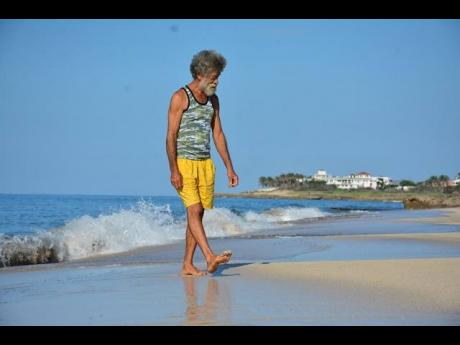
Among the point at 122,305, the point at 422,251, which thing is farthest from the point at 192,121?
the point at 422,251

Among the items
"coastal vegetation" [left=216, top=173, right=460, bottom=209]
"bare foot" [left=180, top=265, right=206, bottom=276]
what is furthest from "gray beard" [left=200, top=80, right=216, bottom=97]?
"coastal vegetation" [left=216, top=173, right=460, bottom=209]

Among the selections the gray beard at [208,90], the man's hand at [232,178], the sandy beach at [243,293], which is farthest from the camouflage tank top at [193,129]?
the sandy beach at [243,293]

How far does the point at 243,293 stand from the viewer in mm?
4695

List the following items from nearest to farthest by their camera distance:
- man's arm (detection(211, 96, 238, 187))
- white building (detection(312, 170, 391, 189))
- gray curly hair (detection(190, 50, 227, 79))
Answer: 1. gray curly hair (detection(190, 50, 227, 79))
2. man's arm (detection(211, 96, 238, 187))
3. white building (detection(312, 170, 391, 189))

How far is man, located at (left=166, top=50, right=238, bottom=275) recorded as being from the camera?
18.7 ft

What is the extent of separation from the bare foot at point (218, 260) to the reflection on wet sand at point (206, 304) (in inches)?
7.1

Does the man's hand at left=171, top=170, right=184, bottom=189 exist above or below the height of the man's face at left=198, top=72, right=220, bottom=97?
below

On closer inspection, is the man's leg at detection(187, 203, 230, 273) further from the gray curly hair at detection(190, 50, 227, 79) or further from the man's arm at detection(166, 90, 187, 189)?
the gray curly hair at detection(190, 50, 227, 79)

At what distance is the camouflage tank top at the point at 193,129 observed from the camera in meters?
5.77

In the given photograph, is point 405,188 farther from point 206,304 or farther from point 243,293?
point 206,304

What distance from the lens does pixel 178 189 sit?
582 cm
